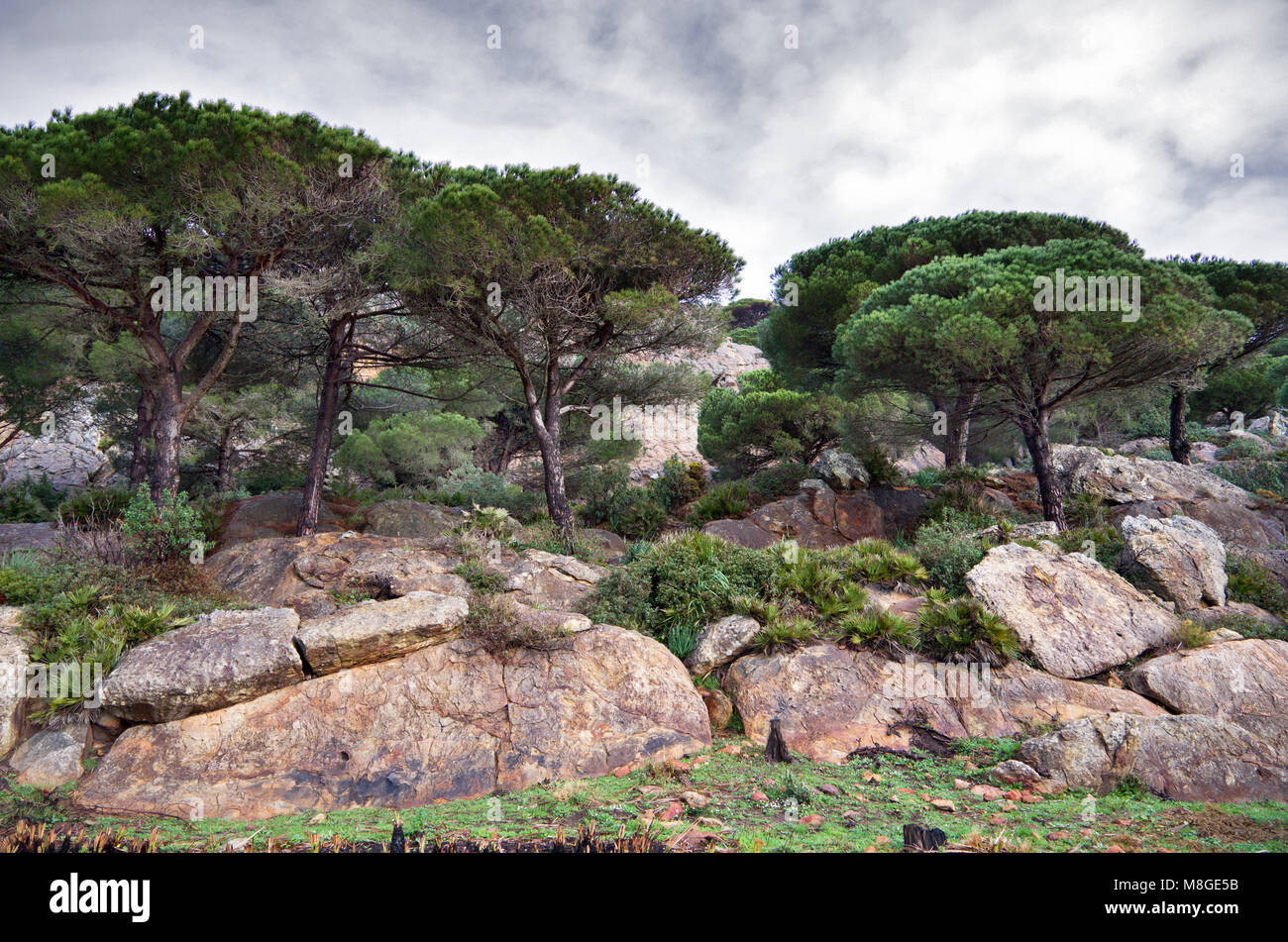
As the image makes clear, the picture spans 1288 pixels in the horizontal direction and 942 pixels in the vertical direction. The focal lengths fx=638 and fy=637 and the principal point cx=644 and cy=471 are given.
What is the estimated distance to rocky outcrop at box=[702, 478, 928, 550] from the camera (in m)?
15.5

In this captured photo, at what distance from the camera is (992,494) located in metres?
16.9

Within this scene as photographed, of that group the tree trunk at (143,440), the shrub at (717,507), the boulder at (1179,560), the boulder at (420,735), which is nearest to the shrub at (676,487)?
A: the shrub at (717,507)

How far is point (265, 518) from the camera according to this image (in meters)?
14.9

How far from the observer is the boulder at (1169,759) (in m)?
6.52

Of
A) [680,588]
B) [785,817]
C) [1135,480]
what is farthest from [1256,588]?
[785,817]

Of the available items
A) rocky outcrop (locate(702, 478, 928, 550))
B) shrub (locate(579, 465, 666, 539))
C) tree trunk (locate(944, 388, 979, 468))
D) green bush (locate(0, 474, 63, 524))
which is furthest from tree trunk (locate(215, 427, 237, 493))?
tree trunk (locate(944, 388, 979, 468))

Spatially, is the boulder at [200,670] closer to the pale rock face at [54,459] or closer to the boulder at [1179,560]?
the boulder at [1179,560]

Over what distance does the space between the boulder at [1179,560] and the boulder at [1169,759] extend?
4193 millimetres

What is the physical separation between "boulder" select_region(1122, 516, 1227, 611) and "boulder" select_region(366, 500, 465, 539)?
13231 mm

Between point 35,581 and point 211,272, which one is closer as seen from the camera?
point 35,581

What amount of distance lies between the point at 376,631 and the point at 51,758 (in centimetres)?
333
